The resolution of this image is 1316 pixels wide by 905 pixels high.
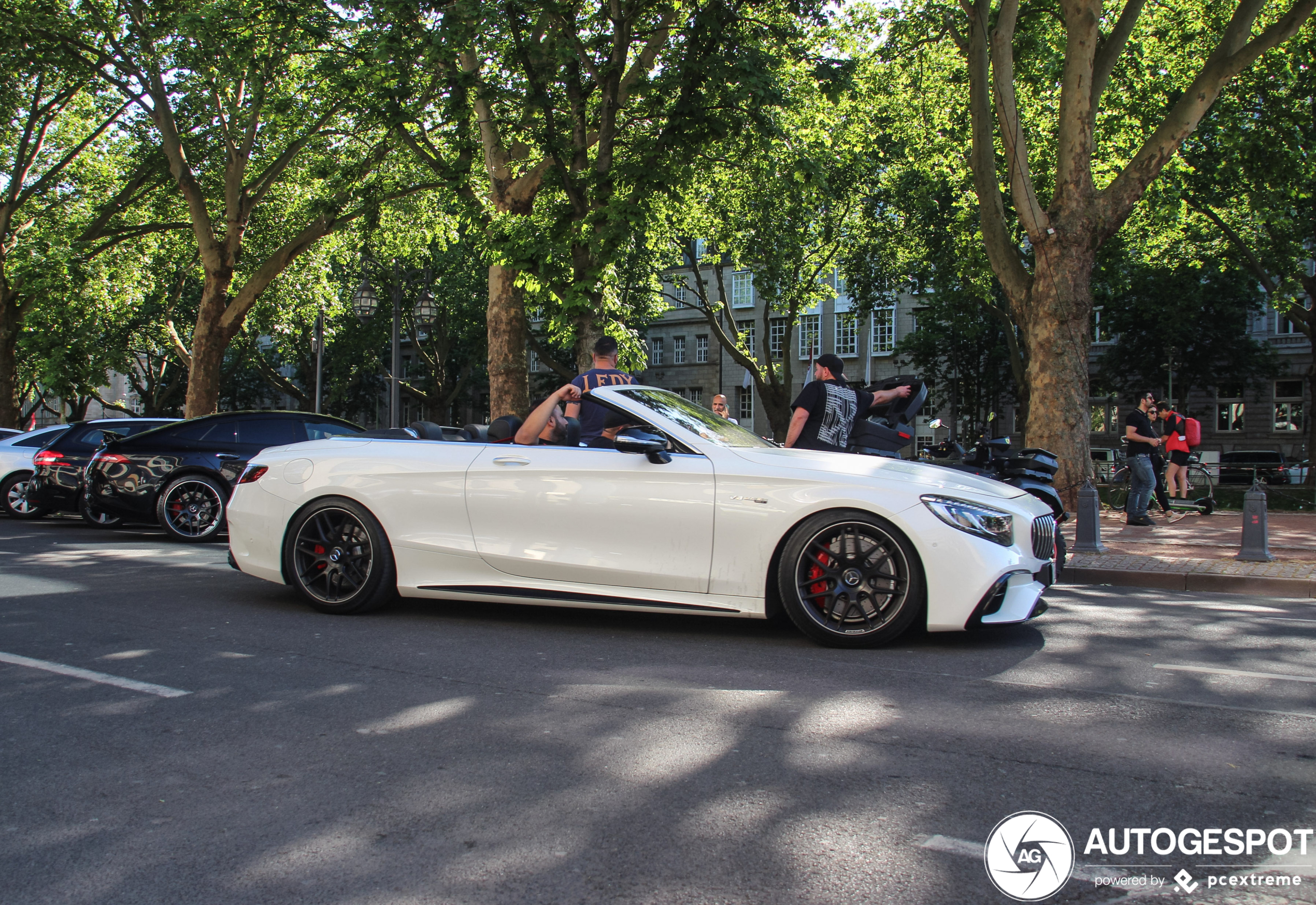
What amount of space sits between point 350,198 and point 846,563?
17.3 metres

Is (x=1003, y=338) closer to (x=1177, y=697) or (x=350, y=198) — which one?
(x=350, y=198)

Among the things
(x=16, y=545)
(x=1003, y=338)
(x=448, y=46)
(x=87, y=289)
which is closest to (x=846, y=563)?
(x=16, y=545)

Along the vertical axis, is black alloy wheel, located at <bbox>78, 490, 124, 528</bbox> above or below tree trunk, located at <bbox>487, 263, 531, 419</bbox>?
below

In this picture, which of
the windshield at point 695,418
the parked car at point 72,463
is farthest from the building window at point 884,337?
the windshield at point 695,418

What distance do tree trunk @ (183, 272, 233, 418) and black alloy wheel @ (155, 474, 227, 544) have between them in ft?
42.9

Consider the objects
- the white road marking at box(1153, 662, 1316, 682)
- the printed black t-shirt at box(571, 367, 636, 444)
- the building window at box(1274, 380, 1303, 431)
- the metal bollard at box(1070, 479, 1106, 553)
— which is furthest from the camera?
the building window at box(1274, 380, 1303, 431)

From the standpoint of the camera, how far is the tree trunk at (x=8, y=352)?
97.7 feet

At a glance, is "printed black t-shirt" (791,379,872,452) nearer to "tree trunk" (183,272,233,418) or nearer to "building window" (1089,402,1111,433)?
"tree trunk" (183,272,233,418)

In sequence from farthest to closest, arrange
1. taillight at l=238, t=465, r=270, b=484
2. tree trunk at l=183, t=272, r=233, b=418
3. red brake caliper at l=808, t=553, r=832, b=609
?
tree trunk at l=183, t=272, r=233, b=418 → taillight at l=238, t=465, r=270, b=484 → red brake caliper at l=808, t=553, r=832, b=609

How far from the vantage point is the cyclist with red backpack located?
1817 centimetres

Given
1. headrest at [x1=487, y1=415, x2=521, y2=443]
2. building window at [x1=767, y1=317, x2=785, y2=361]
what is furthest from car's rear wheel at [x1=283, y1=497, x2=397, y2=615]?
building window at [x1=767, y1=317, x2=785, y2=361]

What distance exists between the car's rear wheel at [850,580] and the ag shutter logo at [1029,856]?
2289 millimetres

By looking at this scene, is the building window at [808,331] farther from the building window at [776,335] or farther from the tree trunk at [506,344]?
the tree trunk at [506,344]

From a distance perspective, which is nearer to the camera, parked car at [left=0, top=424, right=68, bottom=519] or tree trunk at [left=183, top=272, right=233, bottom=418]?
parked car at [left=0, top=424, right=68, bottom=519]
